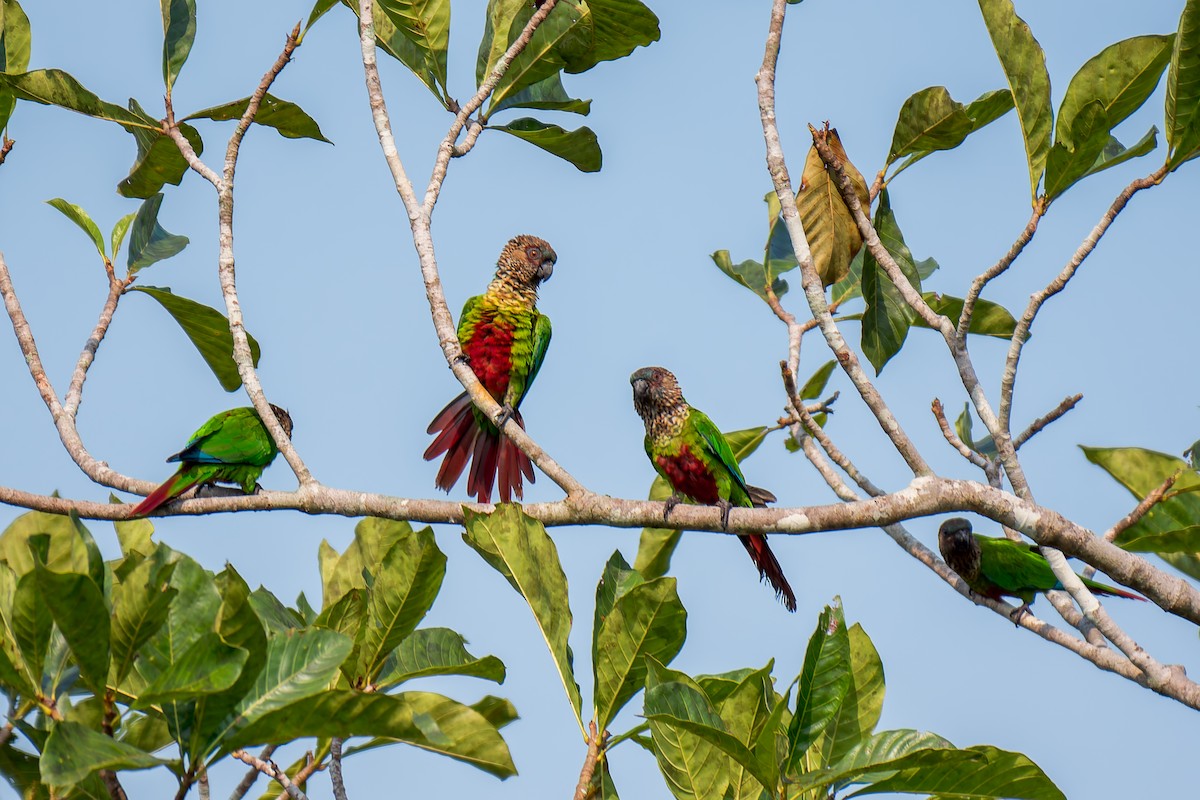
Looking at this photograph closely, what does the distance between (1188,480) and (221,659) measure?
2.93 metres

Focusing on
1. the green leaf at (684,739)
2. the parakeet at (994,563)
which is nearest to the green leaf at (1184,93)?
the green leaf at (684,739)

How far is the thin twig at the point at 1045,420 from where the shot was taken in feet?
10.8

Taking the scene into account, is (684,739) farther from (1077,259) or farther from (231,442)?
(231,442)

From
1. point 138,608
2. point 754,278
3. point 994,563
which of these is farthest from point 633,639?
point 994,563

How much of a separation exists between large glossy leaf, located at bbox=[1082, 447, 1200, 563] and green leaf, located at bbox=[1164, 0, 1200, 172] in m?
0.97

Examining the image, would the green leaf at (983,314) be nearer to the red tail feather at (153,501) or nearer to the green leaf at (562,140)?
the green leaf at (562,140)

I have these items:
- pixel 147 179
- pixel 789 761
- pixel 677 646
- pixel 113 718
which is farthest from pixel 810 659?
pixel 147 179

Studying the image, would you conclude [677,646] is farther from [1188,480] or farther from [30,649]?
[1188,480]

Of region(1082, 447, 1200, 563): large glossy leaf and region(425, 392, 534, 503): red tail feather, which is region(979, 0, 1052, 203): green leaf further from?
region(425, 392, 534, 503): red tail feather

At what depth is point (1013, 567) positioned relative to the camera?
6875mm

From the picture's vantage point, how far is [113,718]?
2.65m

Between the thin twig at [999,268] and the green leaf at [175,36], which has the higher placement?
the green leaf at [175,36]

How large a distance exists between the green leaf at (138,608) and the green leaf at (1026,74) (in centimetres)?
276

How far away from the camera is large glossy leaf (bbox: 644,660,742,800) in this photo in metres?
2.57
